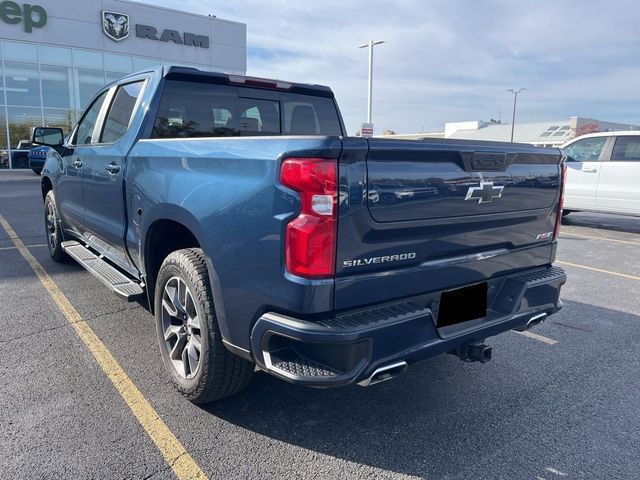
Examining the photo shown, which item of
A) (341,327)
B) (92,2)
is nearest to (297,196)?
(341,327)

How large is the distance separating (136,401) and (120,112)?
7.72 feet

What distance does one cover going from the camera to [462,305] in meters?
2.60

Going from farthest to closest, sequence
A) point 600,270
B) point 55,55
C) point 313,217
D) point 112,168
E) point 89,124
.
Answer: point 55,55
point 600,270
point 89,124
point 112,168
point 313,217

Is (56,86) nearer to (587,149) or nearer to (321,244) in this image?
(587,149)

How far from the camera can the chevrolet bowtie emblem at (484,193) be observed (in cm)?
251

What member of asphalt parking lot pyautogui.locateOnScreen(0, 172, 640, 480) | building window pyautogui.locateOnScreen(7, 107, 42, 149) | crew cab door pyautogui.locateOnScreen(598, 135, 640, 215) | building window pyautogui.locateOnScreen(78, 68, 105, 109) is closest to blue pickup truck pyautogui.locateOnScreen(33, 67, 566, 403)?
asphalt parking lot pyautogui.locateOnScreen(0, 172, 640, 480)

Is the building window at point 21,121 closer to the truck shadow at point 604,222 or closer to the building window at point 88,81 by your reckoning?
the building window at point 88,81

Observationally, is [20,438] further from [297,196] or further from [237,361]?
[297,196]

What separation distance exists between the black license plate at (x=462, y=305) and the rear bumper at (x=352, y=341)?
4 centimetres

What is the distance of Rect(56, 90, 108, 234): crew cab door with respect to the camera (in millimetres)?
4473

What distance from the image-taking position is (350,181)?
2.07 m

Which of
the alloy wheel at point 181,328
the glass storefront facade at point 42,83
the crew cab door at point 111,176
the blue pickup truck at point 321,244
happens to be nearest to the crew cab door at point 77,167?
the crew cab door at point 111,176

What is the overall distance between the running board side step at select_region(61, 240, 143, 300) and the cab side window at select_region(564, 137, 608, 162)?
911cm

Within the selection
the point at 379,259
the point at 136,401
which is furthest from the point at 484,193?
the point at 136,401
